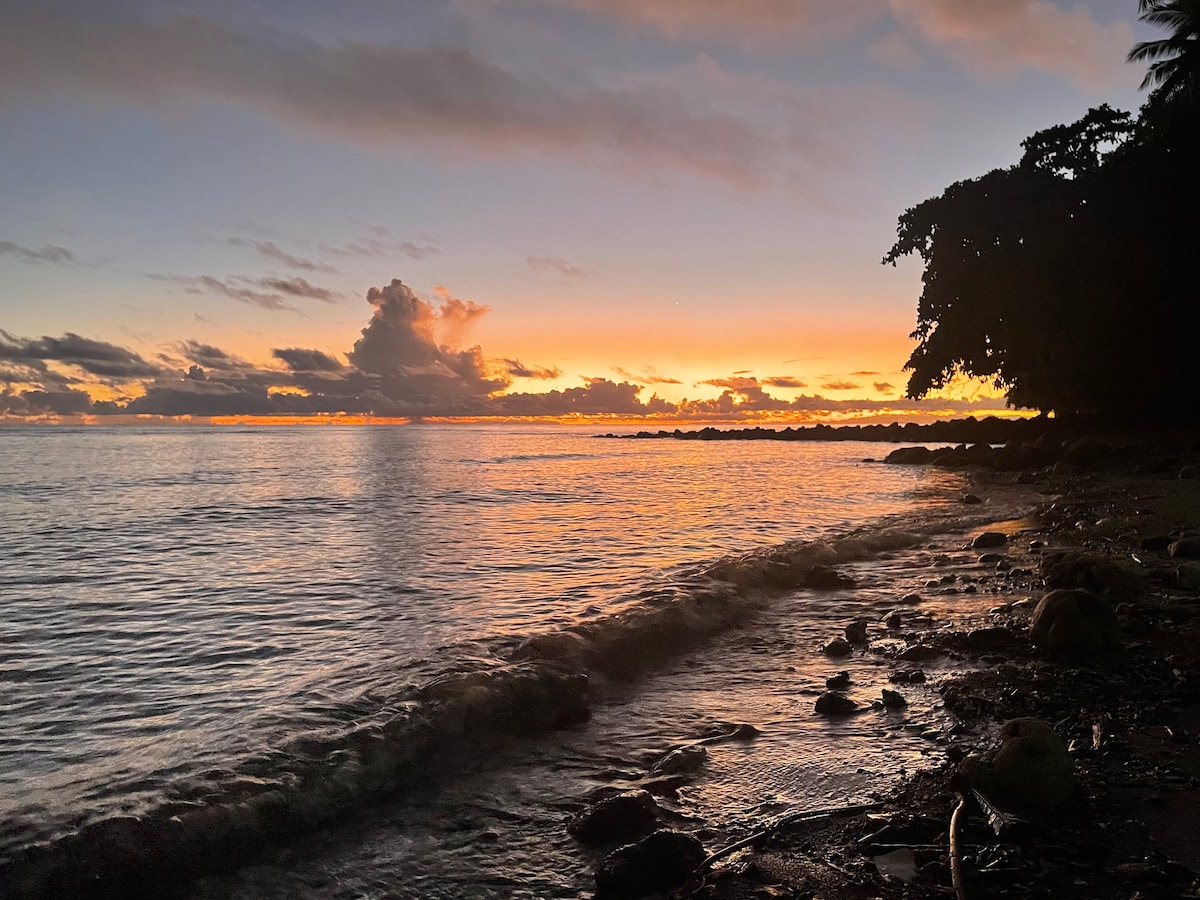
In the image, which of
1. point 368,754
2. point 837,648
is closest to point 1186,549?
point 837,648

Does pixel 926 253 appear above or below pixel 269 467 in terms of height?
above

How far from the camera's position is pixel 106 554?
16.8 m

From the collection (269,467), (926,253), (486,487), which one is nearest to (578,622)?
(486,487)

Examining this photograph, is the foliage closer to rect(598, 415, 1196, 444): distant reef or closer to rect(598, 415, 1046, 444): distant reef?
rect(598, 415, 1196, 444): distant reef

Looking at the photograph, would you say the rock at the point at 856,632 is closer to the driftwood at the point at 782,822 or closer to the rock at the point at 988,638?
the rock at the point at 988,638

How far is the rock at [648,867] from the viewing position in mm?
3871

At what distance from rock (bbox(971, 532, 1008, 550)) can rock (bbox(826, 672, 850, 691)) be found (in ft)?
29.6

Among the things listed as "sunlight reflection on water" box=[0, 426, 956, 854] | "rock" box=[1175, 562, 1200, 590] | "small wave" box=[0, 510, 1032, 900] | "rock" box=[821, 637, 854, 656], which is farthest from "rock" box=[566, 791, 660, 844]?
"rock" box=[1175, 562, 1200, 590]

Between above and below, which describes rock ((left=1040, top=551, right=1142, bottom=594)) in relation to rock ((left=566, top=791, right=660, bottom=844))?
above

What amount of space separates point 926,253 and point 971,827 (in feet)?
143

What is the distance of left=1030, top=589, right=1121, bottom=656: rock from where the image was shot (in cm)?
701

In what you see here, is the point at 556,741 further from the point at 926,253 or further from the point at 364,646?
the point at 926,253

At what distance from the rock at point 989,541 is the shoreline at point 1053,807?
514cm

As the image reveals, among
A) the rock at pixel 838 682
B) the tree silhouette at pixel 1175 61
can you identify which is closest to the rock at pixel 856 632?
the rock at pixel 838 682
